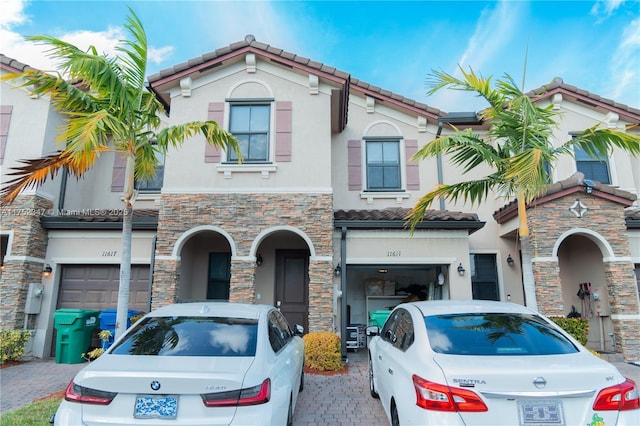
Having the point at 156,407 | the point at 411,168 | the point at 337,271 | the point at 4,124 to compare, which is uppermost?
the point at 4,124

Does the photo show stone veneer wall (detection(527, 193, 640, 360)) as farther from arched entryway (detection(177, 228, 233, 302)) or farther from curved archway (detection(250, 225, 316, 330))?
arched entryway (detection(177, 228, 233, 302))

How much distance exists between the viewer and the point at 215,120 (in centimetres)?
1013

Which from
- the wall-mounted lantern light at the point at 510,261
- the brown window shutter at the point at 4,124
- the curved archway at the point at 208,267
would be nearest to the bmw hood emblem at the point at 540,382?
the curved archway at the point at 208,267

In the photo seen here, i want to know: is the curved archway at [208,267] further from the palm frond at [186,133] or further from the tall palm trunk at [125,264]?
the palm frond at [186,133]

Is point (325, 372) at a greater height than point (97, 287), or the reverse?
point (97, 287)

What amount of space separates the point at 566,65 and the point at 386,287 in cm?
858

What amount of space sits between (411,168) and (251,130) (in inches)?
197

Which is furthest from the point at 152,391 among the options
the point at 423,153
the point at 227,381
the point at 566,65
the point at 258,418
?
the point at 566,65

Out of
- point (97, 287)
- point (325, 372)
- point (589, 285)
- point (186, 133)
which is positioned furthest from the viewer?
point (589, 285)

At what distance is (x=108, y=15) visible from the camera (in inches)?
379

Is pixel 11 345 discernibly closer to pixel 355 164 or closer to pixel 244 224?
pixel 244 224

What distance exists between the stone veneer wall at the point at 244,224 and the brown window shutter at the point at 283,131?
3.54 feet

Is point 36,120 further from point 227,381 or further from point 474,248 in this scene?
point 474,248

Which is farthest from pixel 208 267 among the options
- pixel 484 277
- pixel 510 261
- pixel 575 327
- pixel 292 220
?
pixel 575 327
